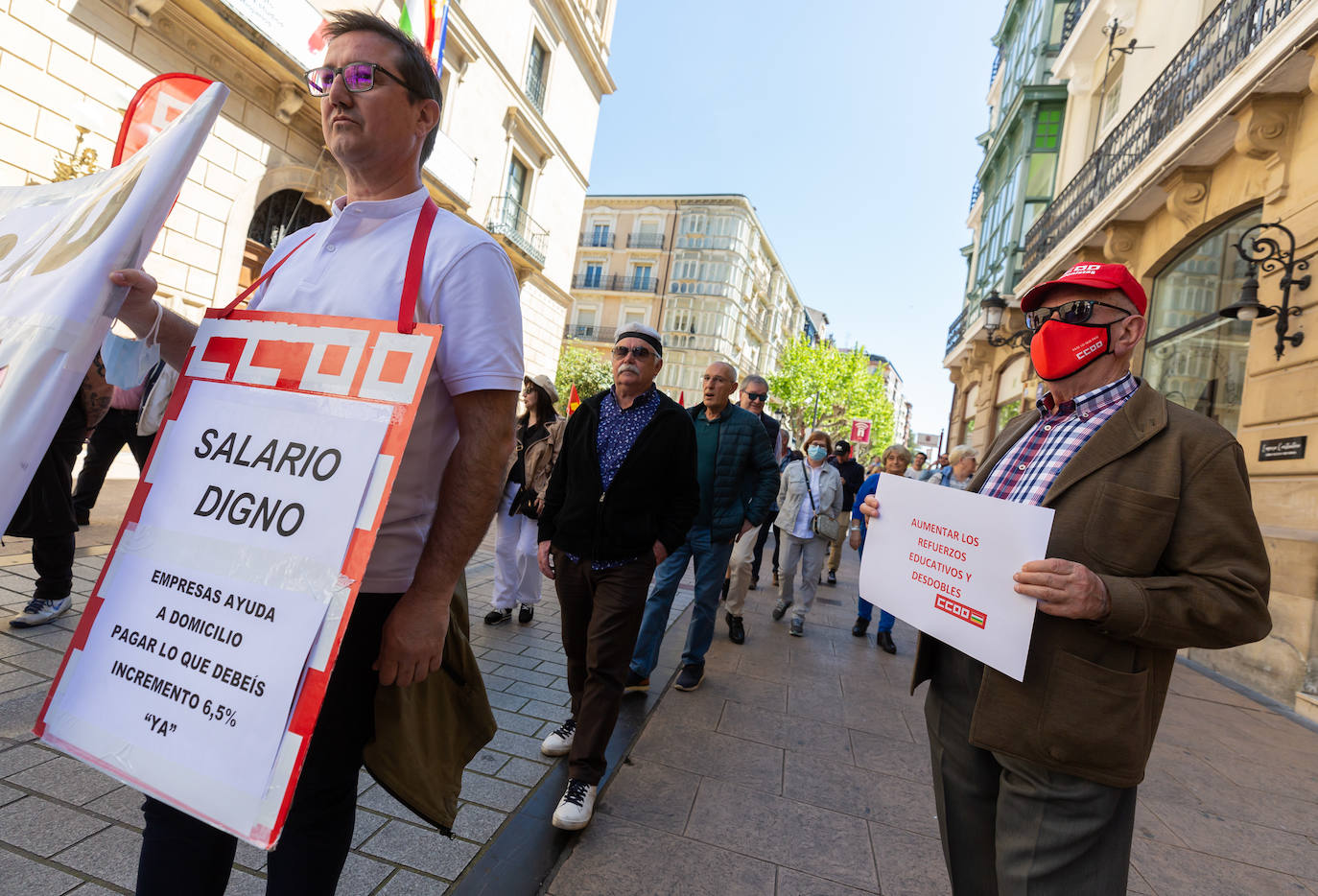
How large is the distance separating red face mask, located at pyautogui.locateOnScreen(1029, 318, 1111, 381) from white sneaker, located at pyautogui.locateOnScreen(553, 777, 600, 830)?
2.21m

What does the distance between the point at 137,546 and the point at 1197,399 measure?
1073cm

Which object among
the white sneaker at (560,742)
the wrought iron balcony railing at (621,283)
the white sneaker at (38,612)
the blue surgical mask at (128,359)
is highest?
the wrought iron balcony railing at (621,283)

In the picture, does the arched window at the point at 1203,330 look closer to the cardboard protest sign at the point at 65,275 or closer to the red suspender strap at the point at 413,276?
the red suspender strap at the point at 413,276

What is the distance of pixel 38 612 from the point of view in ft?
12.5

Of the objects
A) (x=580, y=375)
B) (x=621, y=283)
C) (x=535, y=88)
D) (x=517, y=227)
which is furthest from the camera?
(x=621, y=283)

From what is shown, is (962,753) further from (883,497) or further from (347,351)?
(347,351)

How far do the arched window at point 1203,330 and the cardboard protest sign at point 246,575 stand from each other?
361 inches

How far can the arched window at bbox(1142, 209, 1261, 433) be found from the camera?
809 centimetres

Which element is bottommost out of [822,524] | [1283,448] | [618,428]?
[822,524]

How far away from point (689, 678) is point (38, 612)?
144 inches

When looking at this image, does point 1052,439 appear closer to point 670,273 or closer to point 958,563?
point 958,563

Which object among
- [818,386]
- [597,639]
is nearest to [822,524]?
[597,639]

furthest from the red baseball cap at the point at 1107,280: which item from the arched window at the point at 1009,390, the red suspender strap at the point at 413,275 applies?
the arched window at the point at 1009,390

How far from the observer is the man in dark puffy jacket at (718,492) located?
4.77 m
